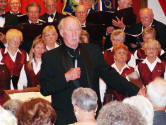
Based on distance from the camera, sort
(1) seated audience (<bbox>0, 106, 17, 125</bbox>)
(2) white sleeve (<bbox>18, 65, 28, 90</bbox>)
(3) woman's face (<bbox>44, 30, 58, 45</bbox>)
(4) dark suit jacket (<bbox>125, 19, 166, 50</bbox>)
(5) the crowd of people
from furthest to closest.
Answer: (4) dark suit jacket (<bbox>125, 19, 166, 50</bbox>) → (3) woman's face (<bbox>44, 30, 58, 45</bbox>) → (2) white sleeve (<bbox>18, 65, 28, 90</bbox>) → (5) the crowd of people → (1) seated audience (<bbox>0, 106, 17, 125</bbox>)

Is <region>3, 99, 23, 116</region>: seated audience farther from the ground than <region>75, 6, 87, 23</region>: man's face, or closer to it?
closer to it

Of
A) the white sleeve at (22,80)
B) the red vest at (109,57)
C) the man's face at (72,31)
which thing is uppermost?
the man's face at (72,31)

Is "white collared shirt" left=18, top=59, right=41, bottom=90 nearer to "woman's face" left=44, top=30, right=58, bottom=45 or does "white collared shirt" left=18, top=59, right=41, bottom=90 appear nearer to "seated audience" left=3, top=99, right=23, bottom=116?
"woman's face" left=44, top=30, right=58, bottom=45

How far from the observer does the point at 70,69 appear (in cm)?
338

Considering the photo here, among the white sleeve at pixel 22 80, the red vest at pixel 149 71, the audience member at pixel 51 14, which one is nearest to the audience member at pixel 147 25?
the red vest at pixel 149 71

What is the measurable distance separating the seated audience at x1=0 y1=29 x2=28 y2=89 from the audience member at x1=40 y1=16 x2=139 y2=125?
2.46 m

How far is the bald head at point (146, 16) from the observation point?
676 centimetres

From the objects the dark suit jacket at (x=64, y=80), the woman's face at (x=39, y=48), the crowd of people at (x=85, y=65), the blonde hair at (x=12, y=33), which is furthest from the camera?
the blonde hair at (x=12, y=33)

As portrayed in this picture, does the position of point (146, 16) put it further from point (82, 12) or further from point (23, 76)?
point (23, 76)

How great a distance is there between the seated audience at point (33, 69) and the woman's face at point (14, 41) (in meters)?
0.35

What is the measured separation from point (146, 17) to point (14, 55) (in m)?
2.26

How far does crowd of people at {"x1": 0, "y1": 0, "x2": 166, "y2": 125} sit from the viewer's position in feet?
8.12

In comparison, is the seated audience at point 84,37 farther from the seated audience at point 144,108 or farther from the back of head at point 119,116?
the back of head at point 119,116

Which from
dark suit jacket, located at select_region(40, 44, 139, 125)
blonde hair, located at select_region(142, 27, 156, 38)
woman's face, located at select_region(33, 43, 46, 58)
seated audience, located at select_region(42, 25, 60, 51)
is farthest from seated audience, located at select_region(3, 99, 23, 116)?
blonde hair, located at select_region(142, 27, 156, 38)
